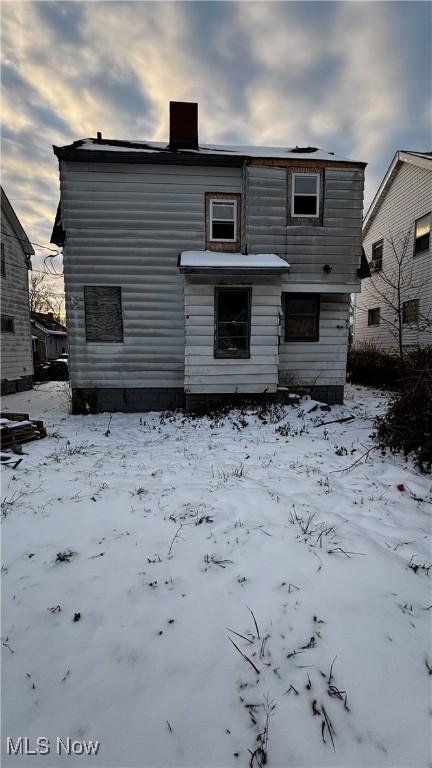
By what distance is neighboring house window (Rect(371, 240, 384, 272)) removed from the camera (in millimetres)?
17656

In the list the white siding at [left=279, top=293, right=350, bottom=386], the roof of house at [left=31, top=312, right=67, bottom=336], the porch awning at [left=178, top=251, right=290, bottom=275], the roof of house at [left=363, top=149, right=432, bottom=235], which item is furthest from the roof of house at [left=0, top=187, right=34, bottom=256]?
the roof of house at [left=363, top=149, right=432, bottom=235]

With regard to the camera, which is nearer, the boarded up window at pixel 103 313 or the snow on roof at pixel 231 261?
the snow on roof at pixel 231 261

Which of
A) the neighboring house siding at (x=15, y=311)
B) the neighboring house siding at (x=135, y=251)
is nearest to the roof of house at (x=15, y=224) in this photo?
the neighboring house siding at (x=15, y=311)

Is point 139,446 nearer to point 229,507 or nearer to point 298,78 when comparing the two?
point 229,507

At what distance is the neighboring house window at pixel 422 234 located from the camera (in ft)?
45.6

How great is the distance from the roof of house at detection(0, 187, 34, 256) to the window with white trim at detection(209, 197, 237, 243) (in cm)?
1082

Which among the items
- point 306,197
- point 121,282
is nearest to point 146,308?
point 121,282

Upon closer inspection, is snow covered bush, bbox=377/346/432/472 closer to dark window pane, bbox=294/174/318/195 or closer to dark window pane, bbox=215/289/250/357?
dark window pane, bbox=215/289/250/357

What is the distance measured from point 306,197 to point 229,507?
9.17m

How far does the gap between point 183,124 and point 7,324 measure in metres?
11.1

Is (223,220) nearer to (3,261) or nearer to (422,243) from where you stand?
(422,243)

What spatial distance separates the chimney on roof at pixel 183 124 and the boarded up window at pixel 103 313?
519 centimetres

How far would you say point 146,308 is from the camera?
9.37 m

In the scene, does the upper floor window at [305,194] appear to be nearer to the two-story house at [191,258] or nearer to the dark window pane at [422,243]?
the two-story house at [191,258]
